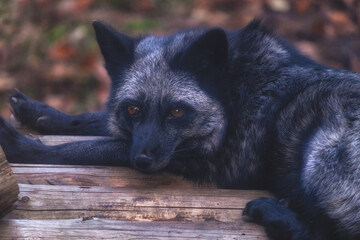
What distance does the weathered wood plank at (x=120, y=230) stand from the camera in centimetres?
304

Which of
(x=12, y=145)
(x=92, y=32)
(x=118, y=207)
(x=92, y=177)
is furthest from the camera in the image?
(x=92, y=32)

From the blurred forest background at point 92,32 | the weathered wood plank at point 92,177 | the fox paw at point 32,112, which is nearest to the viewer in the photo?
the weathered wood plank at point 92,177

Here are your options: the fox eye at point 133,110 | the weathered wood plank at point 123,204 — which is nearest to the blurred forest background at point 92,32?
the fox eye at point 133,110

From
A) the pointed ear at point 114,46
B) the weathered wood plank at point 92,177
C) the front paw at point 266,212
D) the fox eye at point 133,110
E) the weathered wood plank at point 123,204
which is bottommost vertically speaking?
the weathered wood plank at point 92,177

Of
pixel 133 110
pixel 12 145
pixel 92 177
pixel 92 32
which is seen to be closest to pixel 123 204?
pixel 92 177

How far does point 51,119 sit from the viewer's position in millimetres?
4727

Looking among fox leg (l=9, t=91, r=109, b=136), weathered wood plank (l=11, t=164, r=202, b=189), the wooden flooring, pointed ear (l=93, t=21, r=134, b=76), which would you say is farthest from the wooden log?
fox leg (l=9, t=91, r=109, b=136)

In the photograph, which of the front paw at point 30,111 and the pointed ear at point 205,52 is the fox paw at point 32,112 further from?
the pointed ear at point 205,52

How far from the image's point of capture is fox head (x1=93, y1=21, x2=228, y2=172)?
12.1 ft

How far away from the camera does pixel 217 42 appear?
379cm

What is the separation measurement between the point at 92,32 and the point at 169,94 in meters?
4.59

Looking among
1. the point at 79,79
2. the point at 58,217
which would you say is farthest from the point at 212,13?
the point at 58,217

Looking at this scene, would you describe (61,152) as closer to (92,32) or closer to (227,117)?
(227,117)

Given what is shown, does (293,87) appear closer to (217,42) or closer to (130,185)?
(217,42)
